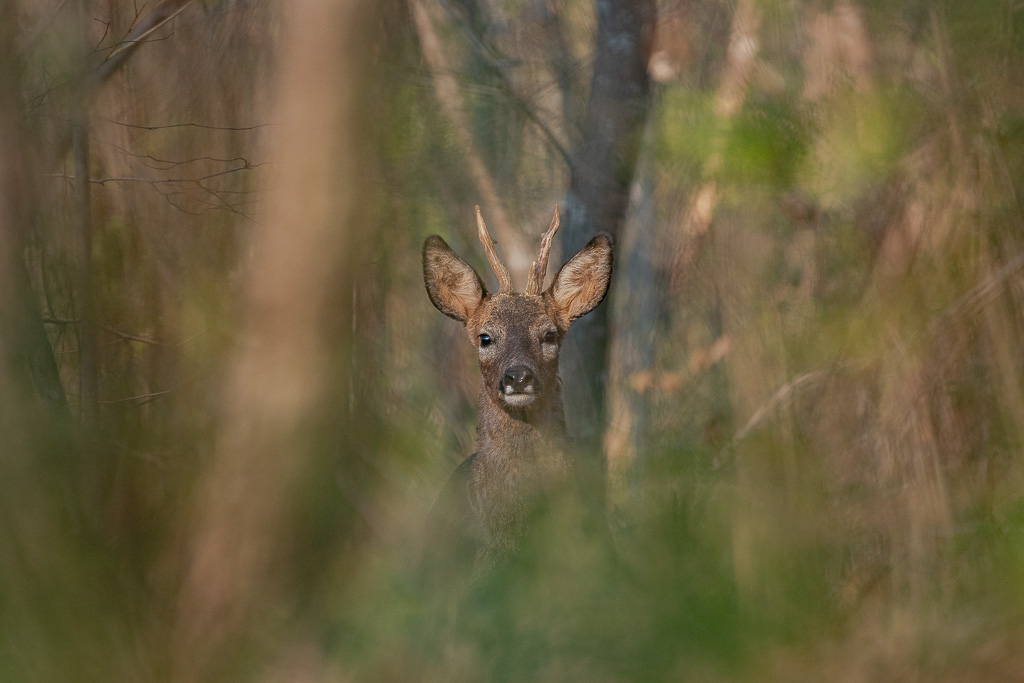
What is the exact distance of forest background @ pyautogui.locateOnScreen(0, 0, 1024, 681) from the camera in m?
3.23

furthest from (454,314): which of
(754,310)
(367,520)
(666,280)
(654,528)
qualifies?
(666,280)

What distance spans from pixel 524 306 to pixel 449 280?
1.21 feet

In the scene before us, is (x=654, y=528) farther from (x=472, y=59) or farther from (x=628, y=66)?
(x=472, y=59)

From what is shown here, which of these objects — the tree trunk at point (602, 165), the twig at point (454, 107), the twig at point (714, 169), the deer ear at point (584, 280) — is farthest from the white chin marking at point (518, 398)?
the twig at point (454, 107)

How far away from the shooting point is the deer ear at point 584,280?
452 centimetres

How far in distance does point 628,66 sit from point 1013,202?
2.45m

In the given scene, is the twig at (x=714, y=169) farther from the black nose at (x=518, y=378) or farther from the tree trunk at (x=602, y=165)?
the black nose at (x=518, y=378)

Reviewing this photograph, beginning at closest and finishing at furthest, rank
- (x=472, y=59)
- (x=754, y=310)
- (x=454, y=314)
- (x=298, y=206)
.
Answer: (x=298, y=206) < (x=454, y=314) < (x=754, y=310) < (x=472, y=59)

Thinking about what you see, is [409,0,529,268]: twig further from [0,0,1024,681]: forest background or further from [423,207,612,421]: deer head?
[423,207,612,421]: deer head

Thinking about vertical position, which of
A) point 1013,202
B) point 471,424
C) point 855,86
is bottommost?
point 471,424

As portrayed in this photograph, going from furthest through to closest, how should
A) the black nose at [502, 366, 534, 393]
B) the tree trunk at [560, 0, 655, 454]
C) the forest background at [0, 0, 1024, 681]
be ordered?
the tree trunk at [560, 0, 655, 454] < the black nose at [502, 366, 534, 393] < the forest background at [0, 0, 1024, 681]

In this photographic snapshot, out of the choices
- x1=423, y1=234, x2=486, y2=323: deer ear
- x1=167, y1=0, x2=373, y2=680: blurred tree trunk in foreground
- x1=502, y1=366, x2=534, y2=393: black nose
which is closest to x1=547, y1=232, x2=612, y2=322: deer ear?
x1=423, y1=234, x2=486, y2=323: deer ear

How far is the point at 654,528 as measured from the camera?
341 centimetres

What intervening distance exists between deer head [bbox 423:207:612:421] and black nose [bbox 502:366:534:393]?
0.03m
